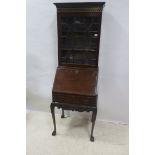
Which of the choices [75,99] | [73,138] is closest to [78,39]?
[75,99]

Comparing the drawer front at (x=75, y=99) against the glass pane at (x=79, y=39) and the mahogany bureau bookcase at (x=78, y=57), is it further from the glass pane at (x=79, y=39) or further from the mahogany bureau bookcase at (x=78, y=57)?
the glass pane at (x=79, y=39)

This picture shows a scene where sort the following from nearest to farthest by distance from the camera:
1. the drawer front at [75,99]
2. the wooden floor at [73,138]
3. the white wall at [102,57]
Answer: the wooden floor at [73,138]
the drawer front at [75,99]
the white wall at [102,57]

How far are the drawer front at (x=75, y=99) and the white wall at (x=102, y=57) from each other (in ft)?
1.70

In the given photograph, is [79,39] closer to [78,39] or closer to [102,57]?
[78,39]

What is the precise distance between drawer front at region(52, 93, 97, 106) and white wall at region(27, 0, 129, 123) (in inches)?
20.5

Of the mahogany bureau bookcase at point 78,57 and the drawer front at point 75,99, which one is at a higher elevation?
the mahogany bureau bookcase at point 78,57

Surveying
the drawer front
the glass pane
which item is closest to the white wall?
the glass pane

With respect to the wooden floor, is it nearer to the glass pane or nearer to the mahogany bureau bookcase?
the mahogany bureau bookcase

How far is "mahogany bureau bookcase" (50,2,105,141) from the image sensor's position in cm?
237

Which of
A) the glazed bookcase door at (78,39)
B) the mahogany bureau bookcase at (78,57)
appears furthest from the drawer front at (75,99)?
the glazed bookcase door at (78,39)

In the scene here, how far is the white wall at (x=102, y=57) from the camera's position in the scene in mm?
2588
